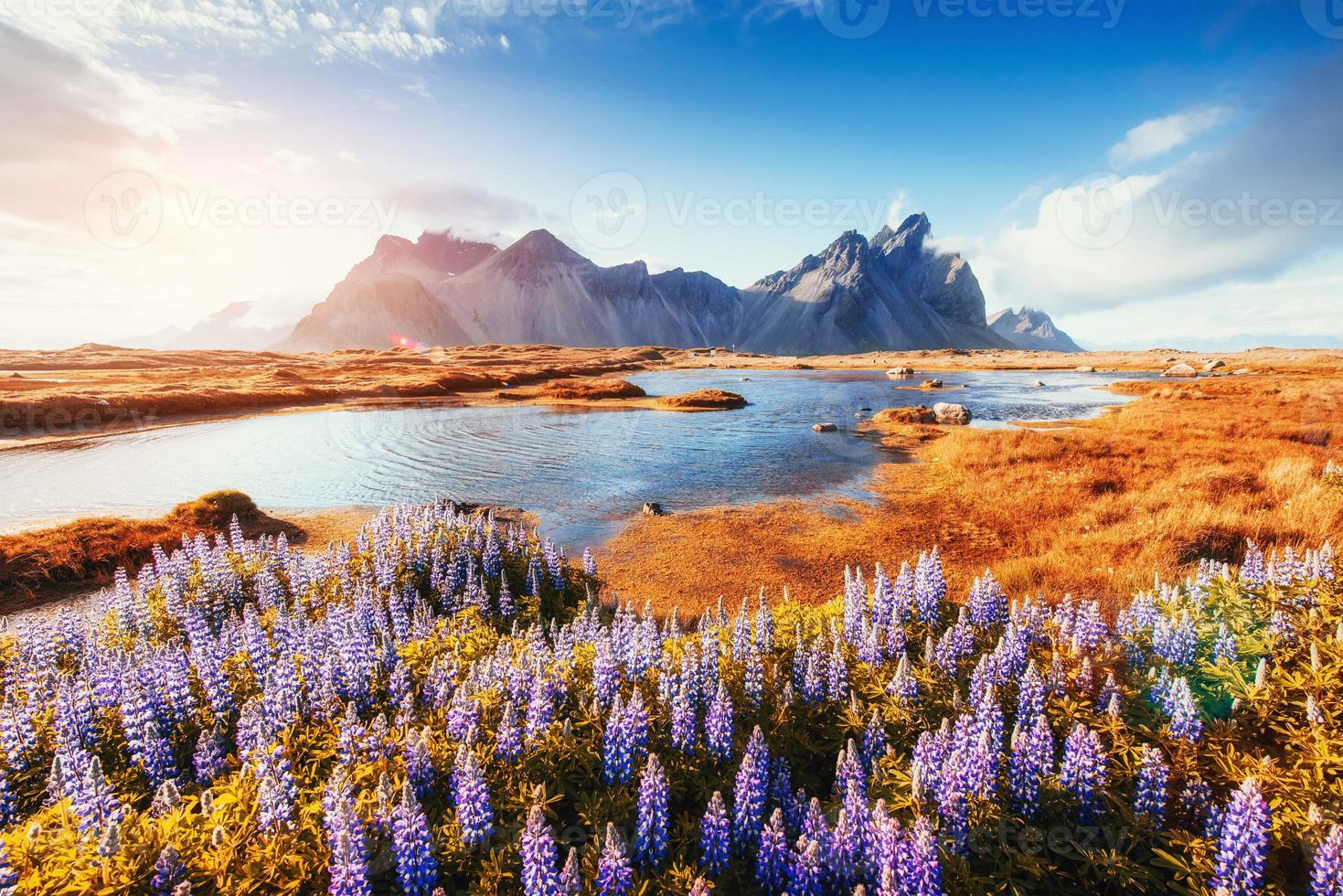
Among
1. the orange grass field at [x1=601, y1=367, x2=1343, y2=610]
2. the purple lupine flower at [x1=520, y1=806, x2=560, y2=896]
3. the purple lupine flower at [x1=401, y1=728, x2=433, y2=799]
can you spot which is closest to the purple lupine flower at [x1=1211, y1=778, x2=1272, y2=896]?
the purple lupine flower at [x1=520, y1=806, x2=560, y2=896]

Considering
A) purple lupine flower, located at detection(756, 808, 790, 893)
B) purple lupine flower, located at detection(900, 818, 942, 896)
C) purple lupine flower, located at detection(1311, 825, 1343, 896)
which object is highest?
purple lupine flower, located at detection(1311, 825, 1343, 896)

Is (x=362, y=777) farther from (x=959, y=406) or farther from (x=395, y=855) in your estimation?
(x=959, y=406)

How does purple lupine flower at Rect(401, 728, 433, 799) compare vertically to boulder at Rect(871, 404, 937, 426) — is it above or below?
above

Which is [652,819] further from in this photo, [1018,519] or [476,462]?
[476,462]

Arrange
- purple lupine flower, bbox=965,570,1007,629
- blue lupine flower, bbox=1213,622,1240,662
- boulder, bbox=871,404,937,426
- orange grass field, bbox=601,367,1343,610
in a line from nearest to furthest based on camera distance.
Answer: blue lupine flower, bbox=1213,622,1240,662, purple lupine flower, bbox=965,570,1007,629, orange grass field, bbox=601,367,1343,610, boulder, bbox=871,404,937,426

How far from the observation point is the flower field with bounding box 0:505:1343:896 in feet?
13.0

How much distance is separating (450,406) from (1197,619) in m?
57.5

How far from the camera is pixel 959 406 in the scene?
148 ft

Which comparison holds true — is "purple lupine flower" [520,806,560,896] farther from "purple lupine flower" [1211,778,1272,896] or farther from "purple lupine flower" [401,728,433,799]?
"purple lupine flower" [1211,778,1272,896]

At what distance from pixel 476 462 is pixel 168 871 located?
28210 mm

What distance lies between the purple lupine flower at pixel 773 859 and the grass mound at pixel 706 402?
51.3 meters

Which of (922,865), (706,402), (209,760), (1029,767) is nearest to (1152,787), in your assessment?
(1029,767)

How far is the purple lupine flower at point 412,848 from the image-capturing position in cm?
390

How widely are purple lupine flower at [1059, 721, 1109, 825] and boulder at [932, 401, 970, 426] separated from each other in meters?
43.5
